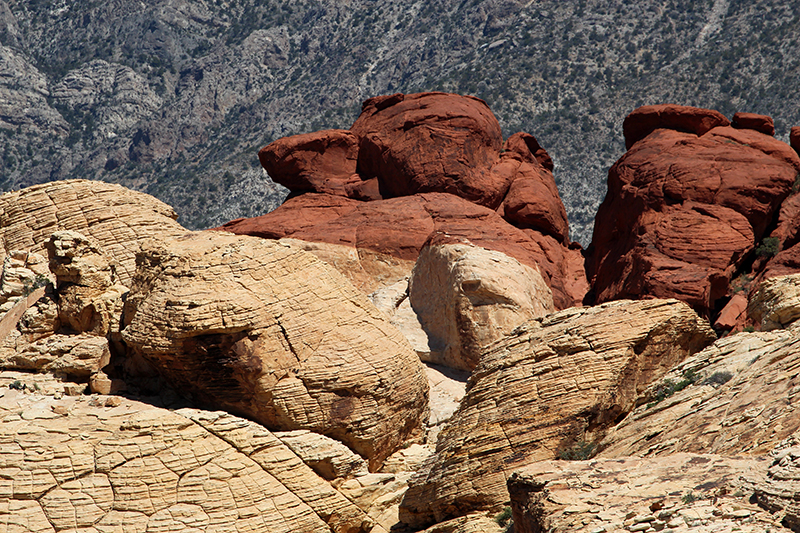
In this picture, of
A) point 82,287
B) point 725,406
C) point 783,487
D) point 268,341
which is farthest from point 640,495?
point 82,287

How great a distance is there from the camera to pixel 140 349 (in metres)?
15.1

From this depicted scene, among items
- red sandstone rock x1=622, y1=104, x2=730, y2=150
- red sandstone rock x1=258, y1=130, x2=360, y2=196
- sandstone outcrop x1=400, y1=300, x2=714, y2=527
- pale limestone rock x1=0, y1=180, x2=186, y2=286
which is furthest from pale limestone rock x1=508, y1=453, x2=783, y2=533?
red sandstone rock x1=622, y1=104, x2=730, y2=150

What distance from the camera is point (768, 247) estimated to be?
26828 mm

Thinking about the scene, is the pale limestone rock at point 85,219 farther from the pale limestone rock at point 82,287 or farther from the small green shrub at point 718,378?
the small green shrub at point 718,378

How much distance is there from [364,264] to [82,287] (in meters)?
11.2

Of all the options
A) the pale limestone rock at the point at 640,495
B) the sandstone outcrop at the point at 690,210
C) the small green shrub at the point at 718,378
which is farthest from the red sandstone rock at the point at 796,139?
the pale limestone rock at the point at 640,495

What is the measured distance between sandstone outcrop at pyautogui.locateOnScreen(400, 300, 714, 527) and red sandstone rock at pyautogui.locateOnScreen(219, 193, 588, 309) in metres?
9.59

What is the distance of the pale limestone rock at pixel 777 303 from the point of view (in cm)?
1518

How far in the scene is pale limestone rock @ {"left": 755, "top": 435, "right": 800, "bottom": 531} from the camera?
27.9 feet

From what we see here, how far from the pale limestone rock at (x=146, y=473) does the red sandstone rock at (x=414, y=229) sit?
36.9 feet

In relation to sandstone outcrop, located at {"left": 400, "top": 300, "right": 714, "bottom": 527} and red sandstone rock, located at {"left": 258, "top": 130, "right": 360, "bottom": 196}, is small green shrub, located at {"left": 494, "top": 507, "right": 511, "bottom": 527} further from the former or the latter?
red sandstone rock, located at {"left": 258, "top": 130, "right": 360, "bottom": 196}

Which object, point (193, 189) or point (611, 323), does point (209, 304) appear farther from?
point (193, 189)

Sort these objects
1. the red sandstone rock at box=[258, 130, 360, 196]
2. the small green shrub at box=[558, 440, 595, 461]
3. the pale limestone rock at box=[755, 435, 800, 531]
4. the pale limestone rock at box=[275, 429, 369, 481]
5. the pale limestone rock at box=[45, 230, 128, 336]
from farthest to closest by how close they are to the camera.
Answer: the red sandstone rock at box=[258, 130, 360, 196]
the pale limestone rock at box=[45, 230, 128, 336]
the pale limestone rock at box=[275, 429, 369, 481]
the small green shrub at box=[558, 440, 595, 461]
the pale limestone rock at box=[755, 435, 800, 531]

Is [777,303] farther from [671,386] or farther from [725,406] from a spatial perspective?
[725,406]
